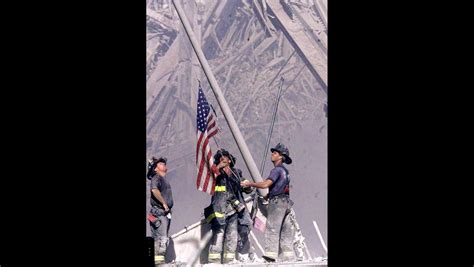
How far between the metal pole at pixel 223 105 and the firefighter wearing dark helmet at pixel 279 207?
0.08 metres

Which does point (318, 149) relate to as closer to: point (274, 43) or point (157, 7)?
point (274, 43)

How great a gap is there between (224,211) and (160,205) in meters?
0.52

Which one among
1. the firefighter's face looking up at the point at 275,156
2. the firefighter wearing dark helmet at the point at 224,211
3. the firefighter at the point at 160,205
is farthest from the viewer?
the firefighter's face looking up at the point at 275,156

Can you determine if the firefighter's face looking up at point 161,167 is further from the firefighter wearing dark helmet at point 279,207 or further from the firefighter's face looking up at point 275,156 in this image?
the firefighter's face looking up at point 275,156

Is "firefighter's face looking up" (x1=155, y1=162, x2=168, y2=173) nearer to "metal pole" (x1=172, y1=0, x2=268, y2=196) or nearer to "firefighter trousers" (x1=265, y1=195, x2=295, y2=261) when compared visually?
"metal pole" (x1=172, y1=0, x2=268, y2=196)

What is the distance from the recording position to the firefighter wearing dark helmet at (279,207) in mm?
7250

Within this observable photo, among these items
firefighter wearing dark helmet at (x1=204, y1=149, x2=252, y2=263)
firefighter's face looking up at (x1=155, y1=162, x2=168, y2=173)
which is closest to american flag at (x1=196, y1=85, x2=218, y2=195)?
firefighter wearing dark helmet at (x1=204, y1=149, x2=252, y2=263)

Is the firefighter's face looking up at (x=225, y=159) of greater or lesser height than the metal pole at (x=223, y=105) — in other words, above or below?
below

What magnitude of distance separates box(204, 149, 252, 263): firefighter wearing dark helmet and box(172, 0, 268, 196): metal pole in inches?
4.2

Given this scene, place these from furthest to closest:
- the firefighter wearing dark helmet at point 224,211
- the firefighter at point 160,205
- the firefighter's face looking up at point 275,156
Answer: the firefighter's face looking up at point 275,156 < the firefighter wearing dark helmet at point 224,211 < the firefighter at point 160,205

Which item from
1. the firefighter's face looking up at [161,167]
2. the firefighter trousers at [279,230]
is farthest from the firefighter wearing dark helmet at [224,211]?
the firefighter's face looking up at [161,167]

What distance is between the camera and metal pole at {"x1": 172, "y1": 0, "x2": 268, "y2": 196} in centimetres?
719

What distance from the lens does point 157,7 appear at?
7.23 meters
